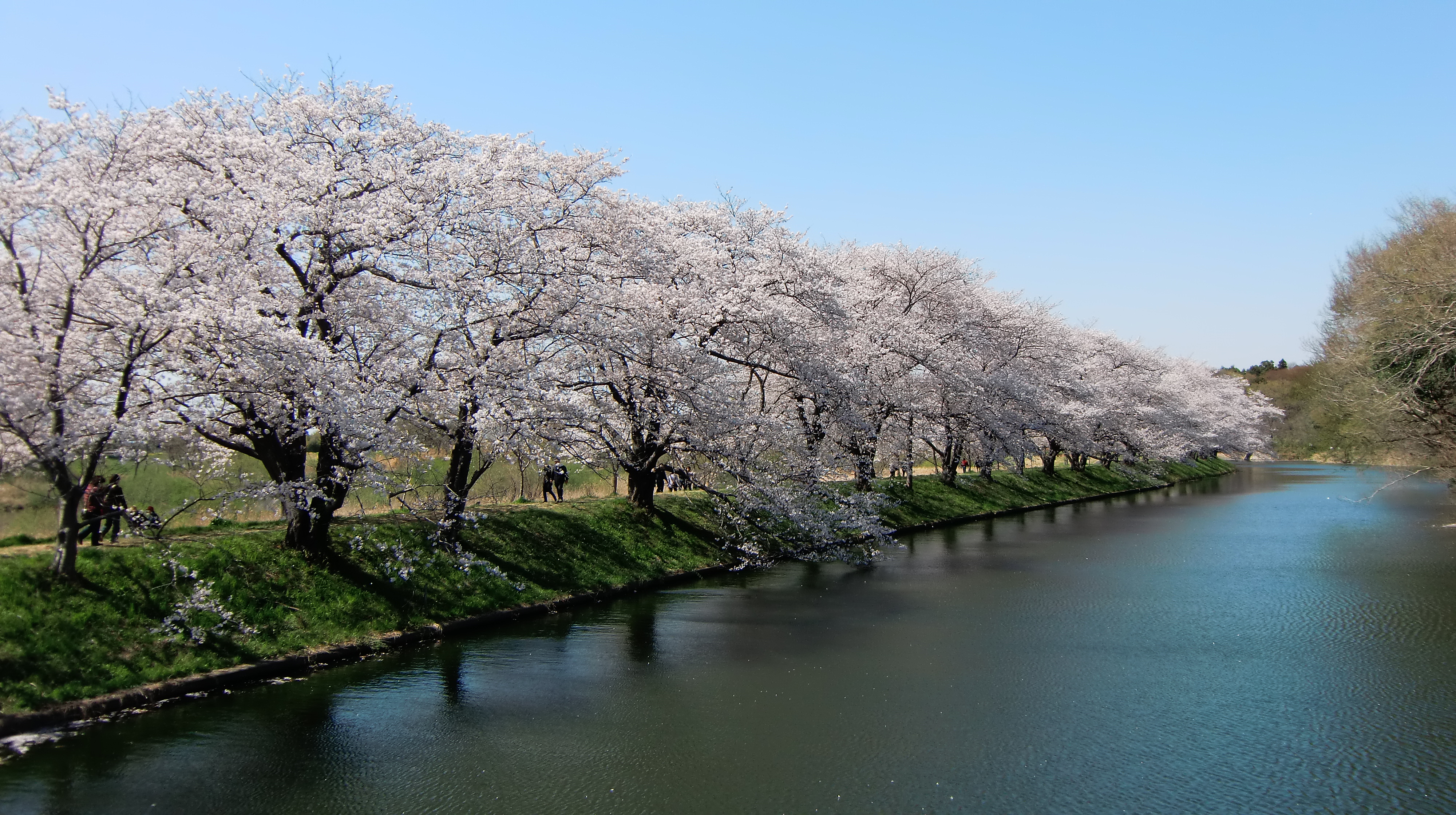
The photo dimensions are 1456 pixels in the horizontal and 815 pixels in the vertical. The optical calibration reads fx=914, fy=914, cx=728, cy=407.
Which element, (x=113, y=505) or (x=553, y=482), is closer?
(x=113, y=505)

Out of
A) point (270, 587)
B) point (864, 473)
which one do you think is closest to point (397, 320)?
point (270, 587)

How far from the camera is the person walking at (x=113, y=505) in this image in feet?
52.5

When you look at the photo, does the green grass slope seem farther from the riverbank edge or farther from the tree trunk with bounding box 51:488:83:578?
the tree trunk with bounding box 51:488:83:578

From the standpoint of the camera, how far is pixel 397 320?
17578 mm

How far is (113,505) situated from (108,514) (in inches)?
174

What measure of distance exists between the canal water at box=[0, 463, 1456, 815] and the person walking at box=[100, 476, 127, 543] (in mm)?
5307

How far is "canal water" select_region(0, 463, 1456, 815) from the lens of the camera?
946cm

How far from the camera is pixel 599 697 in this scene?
42.7ft

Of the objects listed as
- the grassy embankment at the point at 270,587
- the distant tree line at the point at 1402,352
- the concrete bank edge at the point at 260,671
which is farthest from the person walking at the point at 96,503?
the distant tree line at the point at 1402,352

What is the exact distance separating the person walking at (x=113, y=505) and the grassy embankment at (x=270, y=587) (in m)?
1.17

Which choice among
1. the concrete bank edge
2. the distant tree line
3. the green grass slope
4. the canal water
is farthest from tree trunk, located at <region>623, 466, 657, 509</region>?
the distant tree line

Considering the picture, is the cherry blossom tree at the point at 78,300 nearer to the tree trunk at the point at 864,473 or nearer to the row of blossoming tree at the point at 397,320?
the row of blossoming tree at the point at 397,320

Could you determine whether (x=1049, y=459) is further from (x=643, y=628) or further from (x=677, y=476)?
(x=643, y=628)

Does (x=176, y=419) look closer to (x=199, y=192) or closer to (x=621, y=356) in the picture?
(x=199, y=192)
